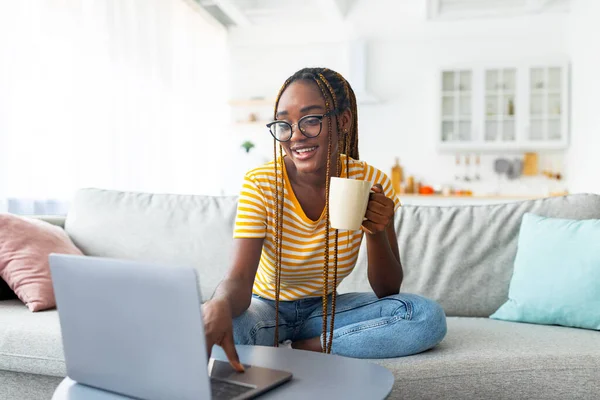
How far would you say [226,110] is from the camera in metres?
6.41

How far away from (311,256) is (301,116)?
35cm

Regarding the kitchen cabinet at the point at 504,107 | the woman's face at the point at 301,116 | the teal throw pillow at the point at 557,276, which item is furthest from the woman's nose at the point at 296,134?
the kitchen cabinet at the point at 504,107

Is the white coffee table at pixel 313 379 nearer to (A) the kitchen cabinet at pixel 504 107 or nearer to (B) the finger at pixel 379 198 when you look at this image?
(B) the finger at pixel 379 198

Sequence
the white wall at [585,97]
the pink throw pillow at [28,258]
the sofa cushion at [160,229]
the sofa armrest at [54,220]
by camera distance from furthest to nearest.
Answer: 1. the white wall at [585,97]
2. the sofa armrest at [54,220]
3. the sofa cushion at [160,229]
4. the pink throw pillow at [28,258]

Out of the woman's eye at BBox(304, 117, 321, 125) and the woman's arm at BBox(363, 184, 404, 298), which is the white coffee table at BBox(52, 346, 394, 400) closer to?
the woman's arm at BBox(363, 184, 404, 298)

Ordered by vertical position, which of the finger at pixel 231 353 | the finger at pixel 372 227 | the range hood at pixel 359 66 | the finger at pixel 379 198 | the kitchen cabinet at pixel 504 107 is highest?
the range hood at pixel 359 66

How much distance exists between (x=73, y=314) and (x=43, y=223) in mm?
1366

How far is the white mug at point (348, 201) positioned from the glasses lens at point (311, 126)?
25 centimetres

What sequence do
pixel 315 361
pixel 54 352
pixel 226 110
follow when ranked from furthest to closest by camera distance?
pixel 226 110
pixel 54 352
pixel 315 361

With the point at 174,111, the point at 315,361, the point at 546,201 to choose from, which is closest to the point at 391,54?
the point at 174,111

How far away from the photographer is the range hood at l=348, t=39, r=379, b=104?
5.86 metres

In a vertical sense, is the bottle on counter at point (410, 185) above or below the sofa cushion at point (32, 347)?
above

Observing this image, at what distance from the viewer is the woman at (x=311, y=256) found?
1.36 m

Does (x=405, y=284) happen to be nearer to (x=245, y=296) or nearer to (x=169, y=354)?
(x=245, y=296)
